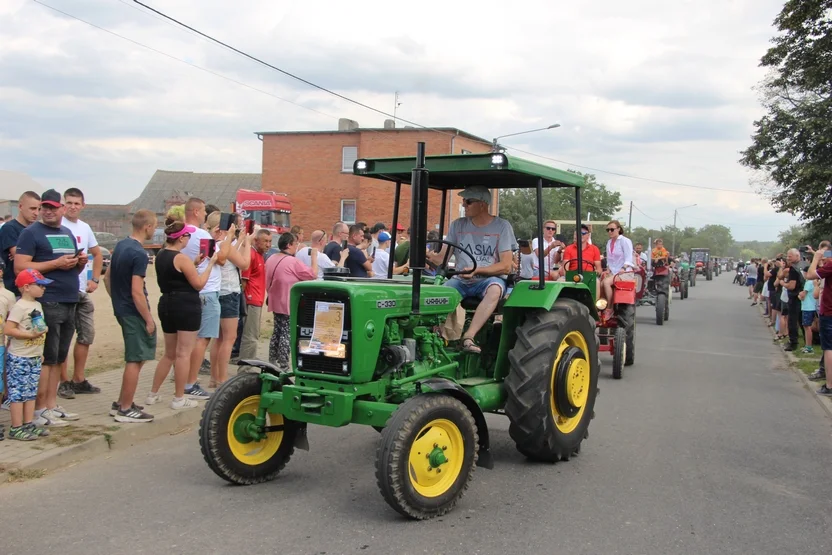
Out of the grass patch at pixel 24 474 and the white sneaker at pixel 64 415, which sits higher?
the white sneaker at pixel 64 415

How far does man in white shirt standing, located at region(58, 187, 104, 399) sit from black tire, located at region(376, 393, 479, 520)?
4209 millimetres

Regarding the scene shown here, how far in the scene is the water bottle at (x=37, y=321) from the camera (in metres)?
5.85

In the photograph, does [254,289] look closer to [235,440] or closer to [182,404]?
[182,404]

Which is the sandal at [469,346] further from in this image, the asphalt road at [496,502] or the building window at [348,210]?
the building window at [348,210]

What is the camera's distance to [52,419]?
6.34 metres

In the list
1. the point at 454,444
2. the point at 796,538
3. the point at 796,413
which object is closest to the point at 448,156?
the point at 454,444

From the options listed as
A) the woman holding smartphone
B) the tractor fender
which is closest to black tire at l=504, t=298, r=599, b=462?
the tractor fender

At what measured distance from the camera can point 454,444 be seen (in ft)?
15.4

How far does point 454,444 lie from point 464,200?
7.36 ft

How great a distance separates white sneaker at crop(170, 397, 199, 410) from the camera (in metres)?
7.01

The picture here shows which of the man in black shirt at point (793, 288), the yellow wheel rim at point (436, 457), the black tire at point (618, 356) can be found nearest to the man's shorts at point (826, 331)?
the black tire at point (618, 356)

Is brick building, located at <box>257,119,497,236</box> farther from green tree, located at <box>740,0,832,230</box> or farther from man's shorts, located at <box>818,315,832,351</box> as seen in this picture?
man's shorts, located at <box>818,315,832,351</box>

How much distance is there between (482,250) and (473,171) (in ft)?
2.42

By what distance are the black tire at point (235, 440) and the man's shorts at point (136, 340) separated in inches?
72.0
